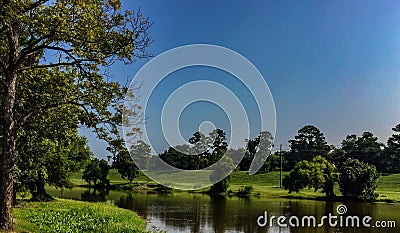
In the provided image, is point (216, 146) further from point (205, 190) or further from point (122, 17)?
point (122, 17)

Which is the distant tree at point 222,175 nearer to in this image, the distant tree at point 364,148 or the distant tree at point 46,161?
the distant tree at point 46,161

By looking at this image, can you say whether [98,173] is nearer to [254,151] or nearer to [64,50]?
[254,151]

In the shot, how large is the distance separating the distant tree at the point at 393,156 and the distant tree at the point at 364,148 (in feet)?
4.72

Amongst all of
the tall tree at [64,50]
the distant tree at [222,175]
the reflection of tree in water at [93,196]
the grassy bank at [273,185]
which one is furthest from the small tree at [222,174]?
the tall tree at [64,50]

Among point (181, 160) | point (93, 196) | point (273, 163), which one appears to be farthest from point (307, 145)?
point (93, 196)

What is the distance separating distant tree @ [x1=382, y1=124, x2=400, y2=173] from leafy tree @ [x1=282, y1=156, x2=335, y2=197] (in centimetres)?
3161

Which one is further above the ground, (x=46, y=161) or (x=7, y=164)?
(x=46, y=161)

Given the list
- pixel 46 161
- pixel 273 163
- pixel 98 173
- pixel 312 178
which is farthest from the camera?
pixel 273 163

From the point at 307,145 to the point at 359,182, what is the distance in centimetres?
5145

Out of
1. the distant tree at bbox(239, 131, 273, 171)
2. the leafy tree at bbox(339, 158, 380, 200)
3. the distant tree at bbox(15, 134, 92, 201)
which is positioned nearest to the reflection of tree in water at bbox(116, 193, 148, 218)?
the distant tree at bbox(15, 134, 92, 201)

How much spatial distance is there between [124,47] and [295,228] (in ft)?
70.9

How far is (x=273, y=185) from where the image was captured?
87.8 meters

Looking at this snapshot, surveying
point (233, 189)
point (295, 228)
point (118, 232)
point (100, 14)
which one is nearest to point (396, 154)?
point (233, 189)

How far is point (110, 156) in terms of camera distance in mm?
16281
